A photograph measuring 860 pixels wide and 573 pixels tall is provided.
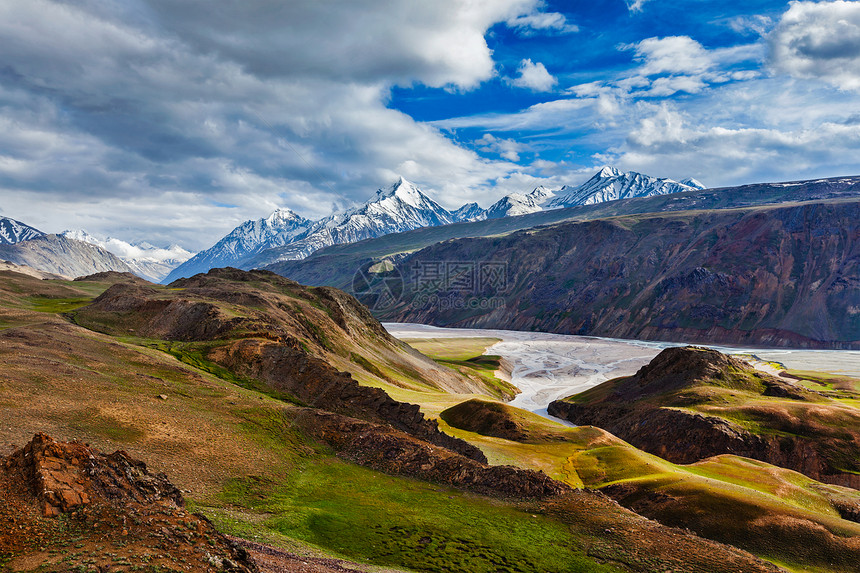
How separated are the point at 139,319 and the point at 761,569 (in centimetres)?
7580

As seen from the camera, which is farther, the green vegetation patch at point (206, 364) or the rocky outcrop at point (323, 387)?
the green vegetation patch at point (206, 364)

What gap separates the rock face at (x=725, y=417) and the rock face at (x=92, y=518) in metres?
71.7

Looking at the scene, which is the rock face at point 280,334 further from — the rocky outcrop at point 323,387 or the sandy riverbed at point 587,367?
the sandy riverbed at point 587,367

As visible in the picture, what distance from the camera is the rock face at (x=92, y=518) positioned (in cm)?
1582

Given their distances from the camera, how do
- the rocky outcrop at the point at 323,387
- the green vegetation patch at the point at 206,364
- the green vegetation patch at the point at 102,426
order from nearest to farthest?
the green vegetation patch at the point at 102,426
the rocky outcrop at the point at 323,387
the green vegetation patch at the point at 206,364

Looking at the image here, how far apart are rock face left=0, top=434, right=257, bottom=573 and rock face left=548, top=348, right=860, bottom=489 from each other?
235 feet

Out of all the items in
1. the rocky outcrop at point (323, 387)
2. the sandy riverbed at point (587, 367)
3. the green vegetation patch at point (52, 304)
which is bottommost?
the sandy riverbed at point (587, 367)

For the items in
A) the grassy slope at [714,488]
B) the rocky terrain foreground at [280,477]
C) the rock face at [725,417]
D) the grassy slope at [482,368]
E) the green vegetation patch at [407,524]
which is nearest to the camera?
the rocky terrain foreground at [280,477]

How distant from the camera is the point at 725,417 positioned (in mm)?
74688

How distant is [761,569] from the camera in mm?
25188

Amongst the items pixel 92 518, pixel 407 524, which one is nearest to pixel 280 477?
pixel 407 524

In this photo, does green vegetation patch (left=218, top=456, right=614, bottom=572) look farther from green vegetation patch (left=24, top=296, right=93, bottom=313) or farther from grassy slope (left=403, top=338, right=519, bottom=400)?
grassy slope (left=403, top=338, right=519, bottom=400)

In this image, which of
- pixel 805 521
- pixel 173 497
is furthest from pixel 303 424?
pixel 805 521

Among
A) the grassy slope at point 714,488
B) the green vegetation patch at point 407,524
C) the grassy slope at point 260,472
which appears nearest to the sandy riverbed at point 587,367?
the grassy slope at point 714,488
